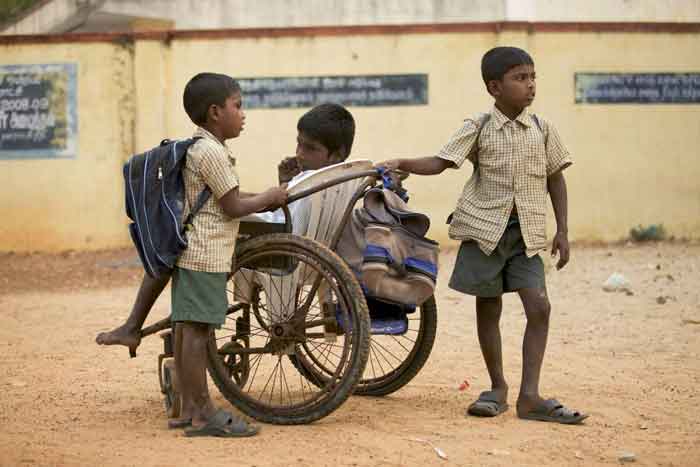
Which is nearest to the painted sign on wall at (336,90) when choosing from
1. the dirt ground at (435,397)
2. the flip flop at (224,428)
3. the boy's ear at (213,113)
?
the dirt ground at (435,397)

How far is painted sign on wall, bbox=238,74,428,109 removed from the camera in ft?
37.2

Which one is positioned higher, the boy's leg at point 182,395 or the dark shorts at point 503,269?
the dark shorts at point 503,269

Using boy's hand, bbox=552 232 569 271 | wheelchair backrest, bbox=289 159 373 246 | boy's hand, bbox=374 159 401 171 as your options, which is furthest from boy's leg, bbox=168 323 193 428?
boy's hand, bbox=552 232 569 271

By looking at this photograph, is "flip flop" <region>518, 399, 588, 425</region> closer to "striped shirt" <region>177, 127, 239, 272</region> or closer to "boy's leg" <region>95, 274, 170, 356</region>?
"striped shirt" <region>177, 127, 239, 272</region>

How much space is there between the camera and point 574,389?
536 centimetres

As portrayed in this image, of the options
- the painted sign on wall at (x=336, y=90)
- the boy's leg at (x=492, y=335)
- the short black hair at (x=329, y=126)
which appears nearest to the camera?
the boy's leg at (x=492, y=335)

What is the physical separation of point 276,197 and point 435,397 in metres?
1.39

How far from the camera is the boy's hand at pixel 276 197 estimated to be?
4402 mm

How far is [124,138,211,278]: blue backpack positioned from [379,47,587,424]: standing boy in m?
0.97

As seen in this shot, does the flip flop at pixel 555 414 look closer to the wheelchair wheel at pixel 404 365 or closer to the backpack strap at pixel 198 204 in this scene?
the wheelchair wheel at pixel 404 365

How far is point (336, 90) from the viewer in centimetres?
1137

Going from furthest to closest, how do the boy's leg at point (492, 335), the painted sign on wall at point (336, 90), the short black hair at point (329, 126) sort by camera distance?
1. the painted sign on wall at point (336, 90)
2. the short black hair at point (329, 126)
3. the boy's leg at point (492, 335)

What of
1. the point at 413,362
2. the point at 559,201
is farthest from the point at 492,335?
the point at 559,201

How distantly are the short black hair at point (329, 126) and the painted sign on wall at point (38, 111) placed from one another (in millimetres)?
6934
